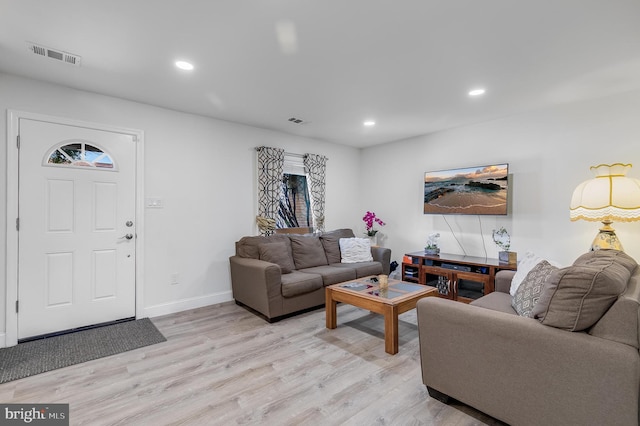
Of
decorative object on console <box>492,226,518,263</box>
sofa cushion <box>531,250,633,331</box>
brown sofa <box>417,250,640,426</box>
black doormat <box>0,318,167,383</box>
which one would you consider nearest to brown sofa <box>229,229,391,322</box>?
black doormat <box>0,318,167,383</box>

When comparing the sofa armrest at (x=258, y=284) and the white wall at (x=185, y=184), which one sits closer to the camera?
the white wall at (x=185, y=184)

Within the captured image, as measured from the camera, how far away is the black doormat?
2.37 metres

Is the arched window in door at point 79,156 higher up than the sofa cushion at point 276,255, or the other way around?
the arched window in door at point 79,156

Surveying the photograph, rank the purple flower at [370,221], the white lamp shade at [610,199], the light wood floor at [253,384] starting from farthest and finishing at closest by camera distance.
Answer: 1. the purple flower at [370,221]
2. the white lamp shade at [610,199]
3. the light wood floor at [253,384]

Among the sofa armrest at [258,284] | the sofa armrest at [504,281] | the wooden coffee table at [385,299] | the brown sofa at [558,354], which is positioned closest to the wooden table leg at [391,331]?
the wooden coffee table at [385,299]

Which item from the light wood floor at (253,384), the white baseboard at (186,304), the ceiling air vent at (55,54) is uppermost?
the ceiling air vent at (55,54)

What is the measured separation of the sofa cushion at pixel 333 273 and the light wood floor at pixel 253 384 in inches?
29.9

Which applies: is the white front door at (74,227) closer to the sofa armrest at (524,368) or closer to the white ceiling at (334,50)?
the white ceiling at (334,50)

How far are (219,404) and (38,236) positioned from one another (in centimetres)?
247

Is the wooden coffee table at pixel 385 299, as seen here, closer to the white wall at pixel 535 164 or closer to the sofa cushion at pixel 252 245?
the sofa cushion at pixel 252 245

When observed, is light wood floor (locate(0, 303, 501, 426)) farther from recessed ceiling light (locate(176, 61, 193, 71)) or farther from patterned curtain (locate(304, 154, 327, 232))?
recessed ceiling light (locate(176, 61, 193, 71))

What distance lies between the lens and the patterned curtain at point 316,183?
16.4ft

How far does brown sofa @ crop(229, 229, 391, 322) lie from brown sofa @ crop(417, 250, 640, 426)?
1.90m

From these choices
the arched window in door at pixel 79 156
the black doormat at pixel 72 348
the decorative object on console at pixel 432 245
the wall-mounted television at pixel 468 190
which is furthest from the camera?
the decorative object on console at pixel 432 245
